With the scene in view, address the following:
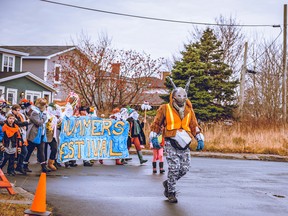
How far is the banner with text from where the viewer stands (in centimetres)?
1326

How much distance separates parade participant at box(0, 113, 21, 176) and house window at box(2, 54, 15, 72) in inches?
1013

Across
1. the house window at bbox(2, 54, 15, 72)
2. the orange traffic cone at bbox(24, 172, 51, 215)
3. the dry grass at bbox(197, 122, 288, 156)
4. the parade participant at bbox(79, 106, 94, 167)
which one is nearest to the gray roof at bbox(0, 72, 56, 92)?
the house window at bbox(2, 54, 15, 72)

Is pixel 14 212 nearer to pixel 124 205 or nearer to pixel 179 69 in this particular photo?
pixel 124 205

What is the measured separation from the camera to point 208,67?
34.6 m

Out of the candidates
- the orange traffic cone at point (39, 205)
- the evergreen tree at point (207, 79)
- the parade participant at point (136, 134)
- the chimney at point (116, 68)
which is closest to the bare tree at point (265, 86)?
the evergreen tree at point (207, 79)

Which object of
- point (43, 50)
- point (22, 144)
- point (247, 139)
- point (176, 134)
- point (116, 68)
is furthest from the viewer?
point (43, 50)

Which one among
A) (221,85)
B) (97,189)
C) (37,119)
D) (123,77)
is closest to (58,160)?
(37,119)

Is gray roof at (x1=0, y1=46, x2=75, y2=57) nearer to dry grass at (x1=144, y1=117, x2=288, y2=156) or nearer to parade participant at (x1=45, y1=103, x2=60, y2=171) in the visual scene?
dry grass at (x1=144, y1=117, x2=288, y2=156)

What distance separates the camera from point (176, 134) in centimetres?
819

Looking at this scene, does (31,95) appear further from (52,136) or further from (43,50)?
(52,136)

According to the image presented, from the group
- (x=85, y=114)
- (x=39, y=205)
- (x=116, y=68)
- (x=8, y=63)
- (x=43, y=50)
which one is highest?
(x=43, y=50)

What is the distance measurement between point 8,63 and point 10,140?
2633 cm

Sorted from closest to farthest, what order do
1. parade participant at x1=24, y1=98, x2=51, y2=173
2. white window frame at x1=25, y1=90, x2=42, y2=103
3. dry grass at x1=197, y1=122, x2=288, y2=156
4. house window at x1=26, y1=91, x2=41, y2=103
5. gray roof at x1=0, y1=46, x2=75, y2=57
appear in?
parade participant at x1=24, y1=98, x2=51, y2=173, dry grass at x1=197, y1=122, x2=288, y2=156, white window frame at x1=25, y1=90, x2=42, y2=103, house window at x1=26, y1=91, x2=41, y2=103, gray roof at x1=0, y1=46, x2=75, y2=57

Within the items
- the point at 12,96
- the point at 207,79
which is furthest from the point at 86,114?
the point at 12,96
